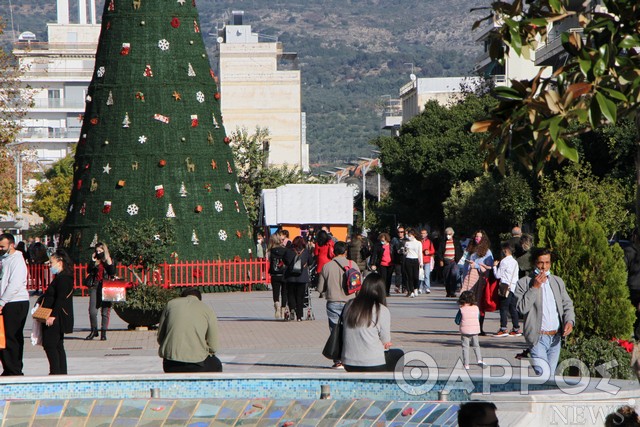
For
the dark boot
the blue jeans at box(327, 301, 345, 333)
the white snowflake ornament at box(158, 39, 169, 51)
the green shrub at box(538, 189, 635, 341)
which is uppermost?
the white snowflake ornament at box(158, 39, 169, 51)

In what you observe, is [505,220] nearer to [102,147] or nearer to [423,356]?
[102,147]

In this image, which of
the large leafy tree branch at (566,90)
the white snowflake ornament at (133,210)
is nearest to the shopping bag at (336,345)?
the large leafy tree branch at (566,90)

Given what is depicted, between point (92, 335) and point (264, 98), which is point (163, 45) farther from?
point (264, 98)

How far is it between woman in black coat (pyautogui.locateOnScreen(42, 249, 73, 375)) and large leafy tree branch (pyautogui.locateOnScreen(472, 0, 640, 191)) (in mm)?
7893

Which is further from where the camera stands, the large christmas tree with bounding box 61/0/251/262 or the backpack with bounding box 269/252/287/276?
the large christmas tree with bounding box 61/0/251/262

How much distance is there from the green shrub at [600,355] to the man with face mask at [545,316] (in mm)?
478

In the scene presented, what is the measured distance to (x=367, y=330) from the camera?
11117 millimetres

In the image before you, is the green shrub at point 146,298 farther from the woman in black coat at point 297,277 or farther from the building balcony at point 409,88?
the building balcony at point 409,88

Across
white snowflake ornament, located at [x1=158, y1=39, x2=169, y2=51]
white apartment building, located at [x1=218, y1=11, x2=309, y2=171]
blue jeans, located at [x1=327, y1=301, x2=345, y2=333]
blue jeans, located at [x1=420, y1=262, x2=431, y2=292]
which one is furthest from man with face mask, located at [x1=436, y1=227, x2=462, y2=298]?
white apartment building, located at [x1=218, y1=11, x2=309, y2=171]

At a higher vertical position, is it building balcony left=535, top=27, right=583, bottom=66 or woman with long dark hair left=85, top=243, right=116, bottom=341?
building balcony left=535, top=27, right=583, bottom=66

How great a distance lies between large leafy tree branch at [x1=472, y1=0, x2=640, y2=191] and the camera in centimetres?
613

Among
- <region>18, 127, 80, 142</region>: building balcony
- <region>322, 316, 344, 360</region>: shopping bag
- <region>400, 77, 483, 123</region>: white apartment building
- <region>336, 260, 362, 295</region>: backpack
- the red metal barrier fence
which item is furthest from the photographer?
<region>18, 127, 80, 142</region>: building balcony

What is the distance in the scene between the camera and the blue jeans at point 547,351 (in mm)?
11711

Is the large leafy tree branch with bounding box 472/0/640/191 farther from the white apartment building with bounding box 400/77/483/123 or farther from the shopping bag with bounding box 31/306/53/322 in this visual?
the white apartment building with bounding box 400/77/483/123
